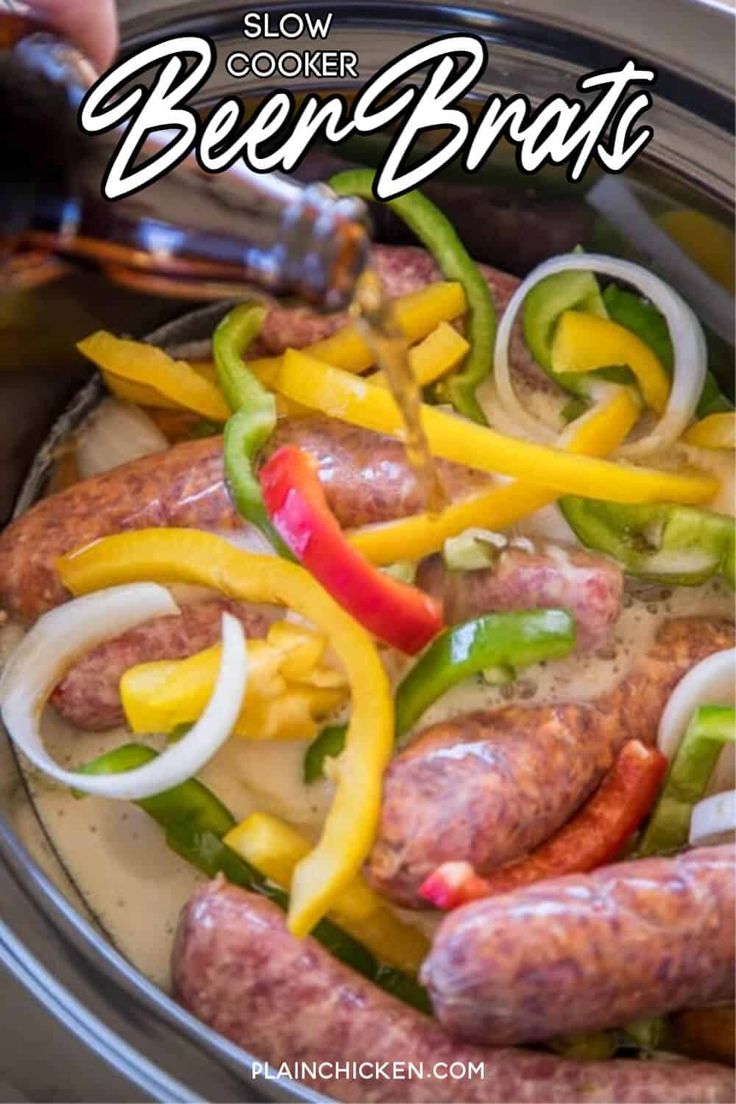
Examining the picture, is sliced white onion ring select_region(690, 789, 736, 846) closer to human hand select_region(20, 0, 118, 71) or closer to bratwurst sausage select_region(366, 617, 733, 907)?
bratwurst sausage select_region(366, 617, 733, 907)

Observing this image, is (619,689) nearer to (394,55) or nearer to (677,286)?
(677,286)

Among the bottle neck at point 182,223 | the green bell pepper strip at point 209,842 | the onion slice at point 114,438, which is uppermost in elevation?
the bottle neck at point 182,223

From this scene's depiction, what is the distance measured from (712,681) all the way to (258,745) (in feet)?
1.82

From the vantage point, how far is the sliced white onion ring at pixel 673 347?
1786mm

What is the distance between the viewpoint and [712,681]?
151 cm

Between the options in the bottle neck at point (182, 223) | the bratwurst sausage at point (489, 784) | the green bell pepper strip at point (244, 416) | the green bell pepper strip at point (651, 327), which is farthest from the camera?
the green bell pepper strip at point (651, 327)

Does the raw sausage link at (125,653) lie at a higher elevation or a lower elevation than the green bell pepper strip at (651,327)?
lower

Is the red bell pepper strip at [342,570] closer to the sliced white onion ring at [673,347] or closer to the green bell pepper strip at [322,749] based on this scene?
the green bell pepper strip at [322,749]

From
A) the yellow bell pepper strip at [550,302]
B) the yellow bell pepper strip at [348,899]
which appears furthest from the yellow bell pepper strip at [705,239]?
the yellow bell pepper strip at [348,899]

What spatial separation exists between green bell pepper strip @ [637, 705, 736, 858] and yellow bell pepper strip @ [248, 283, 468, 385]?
67cm

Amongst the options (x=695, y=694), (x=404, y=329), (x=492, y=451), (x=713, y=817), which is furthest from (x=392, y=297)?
(x=713, y=817)

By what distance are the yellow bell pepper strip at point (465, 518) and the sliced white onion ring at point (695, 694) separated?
30 cm

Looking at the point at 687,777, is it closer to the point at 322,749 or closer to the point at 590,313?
the point at 322,749

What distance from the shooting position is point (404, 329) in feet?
5.86
